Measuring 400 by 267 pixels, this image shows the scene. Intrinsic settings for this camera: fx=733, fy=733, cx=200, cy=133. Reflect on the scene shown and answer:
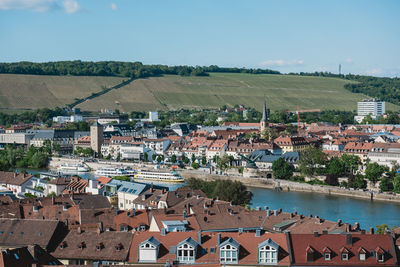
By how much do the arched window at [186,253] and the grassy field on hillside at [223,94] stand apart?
9688cm

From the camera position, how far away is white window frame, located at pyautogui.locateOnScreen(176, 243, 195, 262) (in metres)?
17.2

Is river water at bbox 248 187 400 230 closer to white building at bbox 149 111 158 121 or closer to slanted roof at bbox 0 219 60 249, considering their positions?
slanted roof at bbox 0 219 60 249

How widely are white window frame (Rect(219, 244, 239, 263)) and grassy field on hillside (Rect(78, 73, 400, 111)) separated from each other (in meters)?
97.2

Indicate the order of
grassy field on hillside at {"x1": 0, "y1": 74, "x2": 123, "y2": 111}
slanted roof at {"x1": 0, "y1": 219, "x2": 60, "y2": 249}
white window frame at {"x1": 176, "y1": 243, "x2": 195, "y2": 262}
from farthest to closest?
grassy field on hillside at {"x1": 0, "y1": 74, "x2": 123, "y2": 111}, slanted roof at {"x1": 0, "y1": 219, "x2": 60, "y2": 249}, white window frame at {"x1": 176, "y1": 243, "x2": 195, "y2": 262}

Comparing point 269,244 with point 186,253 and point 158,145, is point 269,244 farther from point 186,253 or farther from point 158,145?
point 158,145

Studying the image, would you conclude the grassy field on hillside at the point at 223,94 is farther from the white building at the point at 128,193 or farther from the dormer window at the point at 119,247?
the dormer window at the point at 119,247

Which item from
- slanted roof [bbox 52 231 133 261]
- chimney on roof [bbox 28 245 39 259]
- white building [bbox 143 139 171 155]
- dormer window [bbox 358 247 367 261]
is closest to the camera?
chimney on roof [bbox 28 245 39 259]

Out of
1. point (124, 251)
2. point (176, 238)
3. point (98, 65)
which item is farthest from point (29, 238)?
point (98, 65)

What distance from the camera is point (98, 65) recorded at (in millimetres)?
139375

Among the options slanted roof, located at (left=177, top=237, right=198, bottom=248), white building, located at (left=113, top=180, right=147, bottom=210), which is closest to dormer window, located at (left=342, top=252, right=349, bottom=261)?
slanted roof, located at (left=177, top=237, right=198, bottom=248)

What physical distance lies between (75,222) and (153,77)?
112590 mm

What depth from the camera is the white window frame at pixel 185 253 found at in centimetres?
1722

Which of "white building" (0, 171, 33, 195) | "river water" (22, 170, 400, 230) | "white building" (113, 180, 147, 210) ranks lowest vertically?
"river water" (22, 170, 400, 230)

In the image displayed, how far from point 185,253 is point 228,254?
1.02 m
